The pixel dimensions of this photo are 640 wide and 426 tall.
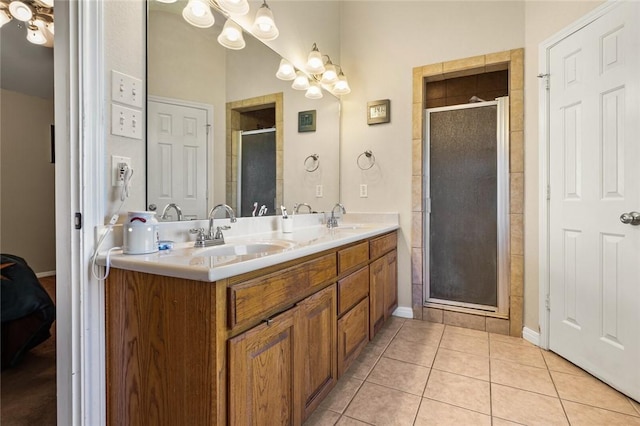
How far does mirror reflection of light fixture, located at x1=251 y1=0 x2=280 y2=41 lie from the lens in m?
1.73

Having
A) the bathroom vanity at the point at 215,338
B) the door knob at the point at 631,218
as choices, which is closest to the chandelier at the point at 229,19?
the bathroom vanity at the point at 215,338

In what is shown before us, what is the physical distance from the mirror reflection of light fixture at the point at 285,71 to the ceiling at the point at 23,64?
1645mm

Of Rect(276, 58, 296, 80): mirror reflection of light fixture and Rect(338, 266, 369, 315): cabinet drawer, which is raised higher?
Rect(276, 58, 296, 80): mirror reflection of light fixture

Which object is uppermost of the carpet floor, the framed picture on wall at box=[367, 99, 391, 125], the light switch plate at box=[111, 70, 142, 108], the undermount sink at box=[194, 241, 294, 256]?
the framed picture on wall at box=[367, 99, 391, 125]

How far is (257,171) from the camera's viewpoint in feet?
6.10

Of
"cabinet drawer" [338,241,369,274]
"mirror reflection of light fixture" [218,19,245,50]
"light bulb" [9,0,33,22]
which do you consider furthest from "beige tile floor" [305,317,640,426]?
"light bulb" [9,0,33,22]

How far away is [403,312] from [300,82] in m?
2.00

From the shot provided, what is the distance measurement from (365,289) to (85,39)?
5.47ft

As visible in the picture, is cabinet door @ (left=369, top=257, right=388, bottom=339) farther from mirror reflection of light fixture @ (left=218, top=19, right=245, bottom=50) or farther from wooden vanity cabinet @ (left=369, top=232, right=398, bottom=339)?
mirror reflection of light fixture @ (left=218, top=19, right=245, bottom=50)

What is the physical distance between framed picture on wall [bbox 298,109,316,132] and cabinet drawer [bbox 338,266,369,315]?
1.14 meters

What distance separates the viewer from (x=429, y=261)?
8.52 ft

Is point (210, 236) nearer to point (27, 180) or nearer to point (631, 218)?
point (631, 218)

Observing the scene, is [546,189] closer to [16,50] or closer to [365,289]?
[365,289]

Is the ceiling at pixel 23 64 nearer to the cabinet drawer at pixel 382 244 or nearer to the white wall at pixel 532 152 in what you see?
the cabinet drawer at pixel 382 244
